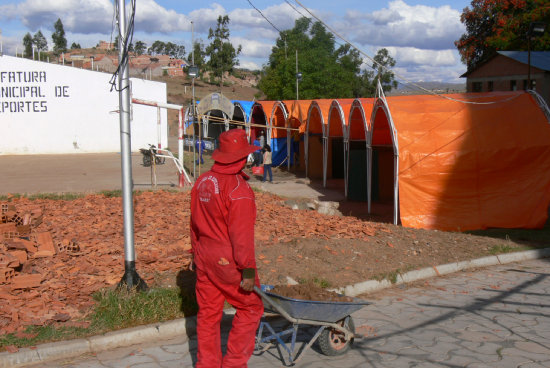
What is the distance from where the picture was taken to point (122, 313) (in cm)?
568

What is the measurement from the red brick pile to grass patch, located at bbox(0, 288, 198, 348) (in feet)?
0.47

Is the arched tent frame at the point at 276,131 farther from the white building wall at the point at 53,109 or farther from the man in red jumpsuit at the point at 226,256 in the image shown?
the man in red jumpsuit at the point at 226,256

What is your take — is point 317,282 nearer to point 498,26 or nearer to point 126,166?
point 126,166

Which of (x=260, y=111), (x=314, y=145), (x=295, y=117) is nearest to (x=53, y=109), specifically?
(x=260, y=111)

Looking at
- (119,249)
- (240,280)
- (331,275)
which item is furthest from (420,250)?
(240,280)

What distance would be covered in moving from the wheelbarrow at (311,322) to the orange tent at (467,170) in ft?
23.6

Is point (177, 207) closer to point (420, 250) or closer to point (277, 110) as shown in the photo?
point (420, 250)

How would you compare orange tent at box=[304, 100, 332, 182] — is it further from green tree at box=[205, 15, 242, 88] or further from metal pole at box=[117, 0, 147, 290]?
green tree at box=[205, 15, 242, 88]

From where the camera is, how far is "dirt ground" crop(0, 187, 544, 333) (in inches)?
240

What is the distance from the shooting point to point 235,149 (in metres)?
4.40

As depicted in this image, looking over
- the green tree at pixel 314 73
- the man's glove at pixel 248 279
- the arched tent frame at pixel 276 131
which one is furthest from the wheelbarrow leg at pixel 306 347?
the green tree at pixel 314 73

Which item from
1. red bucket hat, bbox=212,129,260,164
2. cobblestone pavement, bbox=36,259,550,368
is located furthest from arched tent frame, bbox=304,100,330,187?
red bucket hat, bbox=212,129,260,164

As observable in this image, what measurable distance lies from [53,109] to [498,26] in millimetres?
29516

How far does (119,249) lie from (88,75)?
27606 mm
